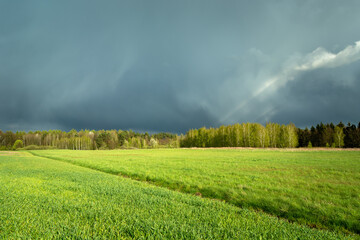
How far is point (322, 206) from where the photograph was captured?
8922 mm

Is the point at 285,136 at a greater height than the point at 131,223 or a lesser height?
lesser

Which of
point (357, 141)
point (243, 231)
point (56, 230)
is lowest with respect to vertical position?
point (357, 141)

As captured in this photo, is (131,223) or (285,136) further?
(285,136)

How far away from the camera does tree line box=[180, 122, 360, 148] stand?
96.1 m

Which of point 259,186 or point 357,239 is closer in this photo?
point 357,239

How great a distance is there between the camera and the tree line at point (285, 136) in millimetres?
96062

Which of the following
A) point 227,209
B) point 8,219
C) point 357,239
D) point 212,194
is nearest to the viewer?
point 8,219

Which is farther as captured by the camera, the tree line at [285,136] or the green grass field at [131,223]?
the tree line at [285,136]

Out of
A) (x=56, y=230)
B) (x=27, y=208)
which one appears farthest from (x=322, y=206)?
(x=27, y=208)

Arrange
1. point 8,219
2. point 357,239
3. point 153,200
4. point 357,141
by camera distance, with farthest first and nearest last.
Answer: point 357,141, point 153,200, point 357,239, point 8,219

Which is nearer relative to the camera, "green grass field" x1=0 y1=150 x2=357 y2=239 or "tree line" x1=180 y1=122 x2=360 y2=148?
"green grass field" x1=0 y1=150 x2=357 y2=239

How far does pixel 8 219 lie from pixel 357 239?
11.0 metres

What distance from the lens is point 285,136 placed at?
105m

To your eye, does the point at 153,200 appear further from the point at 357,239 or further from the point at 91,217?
the point at 357,239
